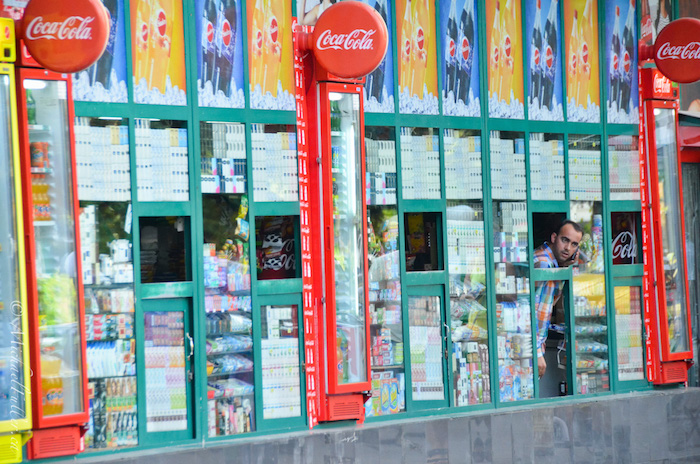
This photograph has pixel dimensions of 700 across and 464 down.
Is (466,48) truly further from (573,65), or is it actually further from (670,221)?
(670,221)

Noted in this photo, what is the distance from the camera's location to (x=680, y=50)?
9.51 meters

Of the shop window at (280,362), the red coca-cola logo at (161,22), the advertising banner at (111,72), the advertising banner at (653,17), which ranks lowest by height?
the shop window at (280,362)

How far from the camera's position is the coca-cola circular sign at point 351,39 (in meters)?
7.54

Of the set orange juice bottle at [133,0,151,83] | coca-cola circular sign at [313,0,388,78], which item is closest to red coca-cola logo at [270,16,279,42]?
coca-cola circular sign at [313,0,388,78]

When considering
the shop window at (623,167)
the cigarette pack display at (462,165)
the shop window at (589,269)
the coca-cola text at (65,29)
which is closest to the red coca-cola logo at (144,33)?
the coca-cola text at (65,29)

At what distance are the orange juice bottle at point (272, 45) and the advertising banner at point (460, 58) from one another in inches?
73.3

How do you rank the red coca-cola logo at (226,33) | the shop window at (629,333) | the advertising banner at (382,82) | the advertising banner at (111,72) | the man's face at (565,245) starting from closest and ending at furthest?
the advertising banner at (111,72), the red coca-cola logo at (226,33), the advertising banner at (382,82), the man's face at (565,245), the shop window at (629,333)

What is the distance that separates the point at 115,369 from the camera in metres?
7.36

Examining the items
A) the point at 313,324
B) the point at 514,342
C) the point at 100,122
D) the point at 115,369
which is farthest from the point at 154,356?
the point at 514,342

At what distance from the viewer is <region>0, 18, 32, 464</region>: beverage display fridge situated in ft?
21.7

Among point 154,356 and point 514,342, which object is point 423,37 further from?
point 154,356

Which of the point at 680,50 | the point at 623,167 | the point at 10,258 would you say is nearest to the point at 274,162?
the point at 10,258

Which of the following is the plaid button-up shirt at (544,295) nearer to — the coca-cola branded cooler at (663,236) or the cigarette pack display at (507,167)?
the cigarette pack display at (507,167)

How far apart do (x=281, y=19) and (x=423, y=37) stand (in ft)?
5.36
